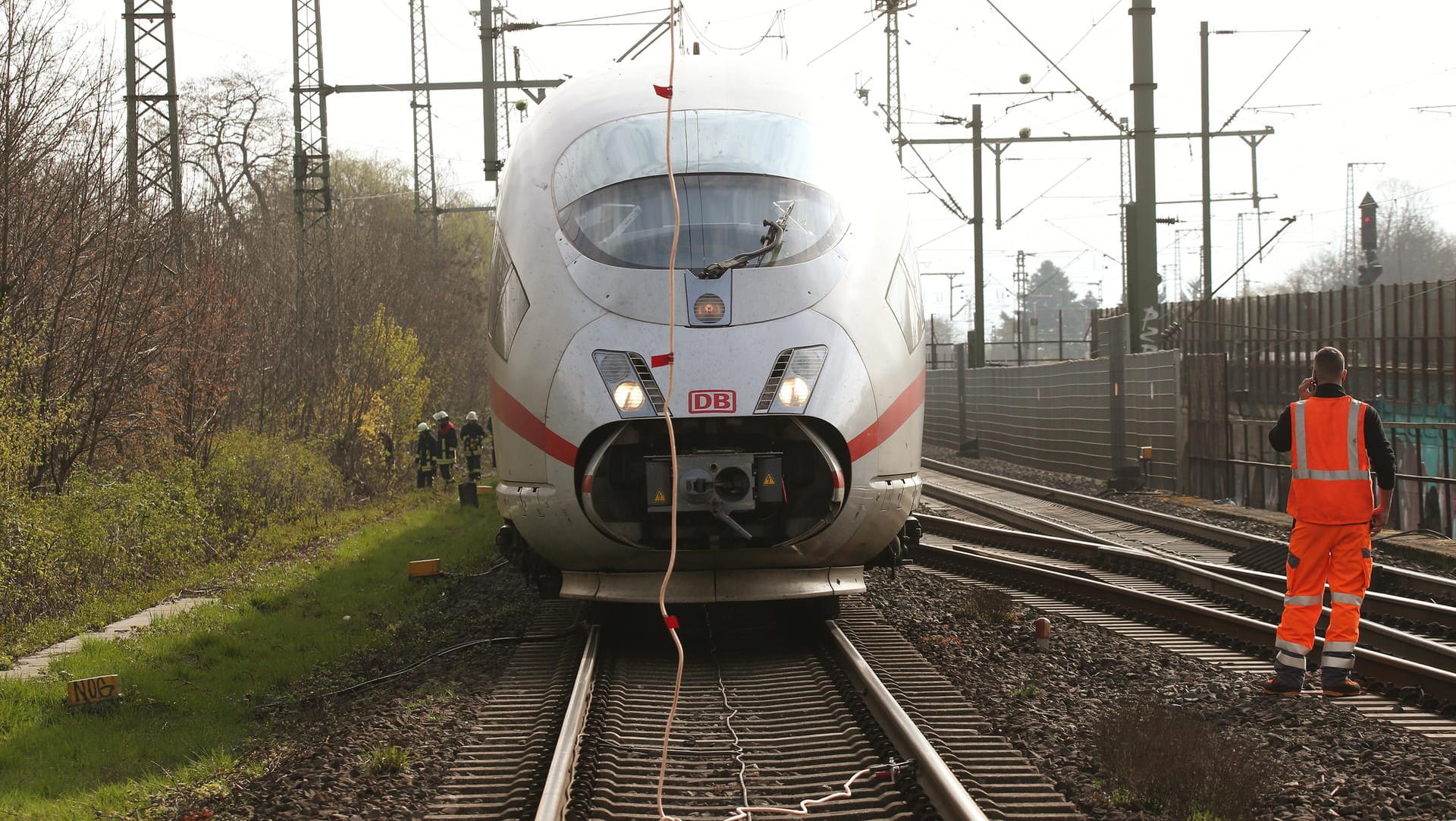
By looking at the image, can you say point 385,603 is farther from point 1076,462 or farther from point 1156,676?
point 1076,462

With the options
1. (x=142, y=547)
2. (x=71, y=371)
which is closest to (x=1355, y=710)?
(x=142, y=547)

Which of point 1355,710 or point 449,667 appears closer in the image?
point 1355,710

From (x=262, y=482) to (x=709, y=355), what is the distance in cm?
1210

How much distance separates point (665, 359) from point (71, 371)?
349 inches

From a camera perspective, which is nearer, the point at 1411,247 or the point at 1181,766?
the point at 1181,766

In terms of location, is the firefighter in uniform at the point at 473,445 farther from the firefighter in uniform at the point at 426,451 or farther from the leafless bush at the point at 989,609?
the leafless bush at the point at 989,609

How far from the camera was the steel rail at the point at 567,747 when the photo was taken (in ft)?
15.1

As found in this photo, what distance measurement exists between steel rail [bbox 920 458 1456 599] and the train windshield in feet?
15.9

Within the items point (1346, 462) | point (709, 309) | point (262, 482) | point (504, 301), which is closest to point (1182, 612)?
point (1346, 462)

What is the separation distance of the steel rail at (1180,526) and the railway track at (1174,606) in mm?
1098

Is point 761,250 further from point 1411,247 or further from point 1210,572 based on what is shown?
point 1411,247

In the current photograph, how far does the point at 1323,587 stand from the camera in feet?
22.9

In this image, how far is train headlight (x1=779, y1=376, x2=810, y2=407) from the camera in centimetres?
693

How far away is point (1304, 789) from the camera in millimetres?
4984
